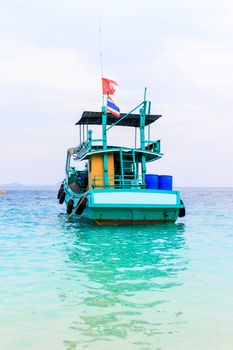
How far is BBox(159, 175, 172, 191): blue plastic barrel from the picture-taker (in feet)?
59.9

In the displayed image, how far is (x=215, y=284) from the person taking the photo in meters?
8.17

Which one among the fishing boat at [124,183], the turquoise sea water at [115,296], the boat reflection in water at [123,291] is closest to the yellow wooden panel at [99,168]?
the fishing boat at [124,183]

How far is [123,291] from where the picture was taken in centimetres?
748

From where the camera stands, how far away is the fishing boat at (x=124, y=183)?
1705cm

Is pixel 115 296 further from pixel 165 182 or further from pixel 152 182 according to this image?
pixel 165 182

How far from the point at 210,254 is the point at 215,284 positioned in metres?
4.01

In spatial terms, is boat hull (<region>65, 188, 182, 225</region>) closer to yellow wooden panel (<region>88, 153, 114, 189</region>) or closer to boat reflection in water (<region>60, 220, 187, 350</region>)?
yellow wooden panel (<region>88, 153, 114, 189</region>)

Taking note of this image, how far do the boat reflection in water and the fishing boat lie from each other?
287cm

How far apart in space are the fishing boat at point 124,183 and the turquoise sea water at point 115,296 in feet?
11.6

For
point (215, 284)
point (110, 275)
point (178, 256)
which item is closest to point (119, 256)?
point (178, 256)

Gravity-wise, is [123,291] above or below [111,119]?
below

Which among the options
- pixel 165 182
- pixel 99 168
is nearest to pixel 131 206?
pixel 165 182

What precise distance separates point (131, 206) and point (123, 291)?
9693 millimetres

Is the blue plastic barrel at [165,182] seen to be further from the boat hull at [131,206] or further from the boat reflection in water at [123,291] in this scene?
the boat reflection in water at [123,291]
